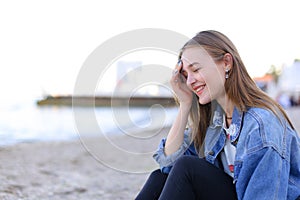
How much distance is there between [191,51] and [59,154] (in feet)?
12.8

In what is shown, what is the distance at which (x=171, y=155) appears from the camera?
167 centimetres

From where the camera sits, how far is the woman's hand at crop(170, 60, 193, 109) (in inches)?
65.4

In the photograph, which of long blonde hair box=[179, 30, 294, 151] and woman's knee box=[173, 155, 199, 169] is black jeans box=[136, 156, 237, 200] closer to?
woman's knee box=[173, 155, 199, 169]

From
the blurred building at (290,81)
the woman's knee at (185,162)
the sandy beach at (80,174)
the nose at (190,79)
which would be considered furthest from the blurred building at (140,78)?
the blurred building at (290,81)

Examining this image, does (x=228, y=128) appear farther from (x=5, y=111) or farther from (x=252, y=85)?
(x=5, y=111)

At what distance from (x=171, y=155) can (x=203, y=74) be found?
43 centimetres

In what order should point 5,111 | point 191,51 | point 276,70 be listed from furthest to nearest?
point 276,70, point 5,111, point 191,51

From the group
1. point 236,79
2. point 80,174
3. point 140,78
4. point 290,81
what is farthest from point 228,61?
point 290,81

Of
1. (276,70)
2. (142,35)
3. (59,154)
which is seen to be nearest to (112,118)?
(142,35)

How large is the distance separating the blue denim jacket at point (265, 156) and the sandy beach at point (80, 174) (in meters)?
0.80

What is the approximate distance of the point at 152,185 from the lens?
64.1 inches

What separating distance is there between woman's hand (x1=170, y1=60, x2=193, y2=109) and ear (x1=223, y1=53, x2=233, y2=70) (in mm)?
272

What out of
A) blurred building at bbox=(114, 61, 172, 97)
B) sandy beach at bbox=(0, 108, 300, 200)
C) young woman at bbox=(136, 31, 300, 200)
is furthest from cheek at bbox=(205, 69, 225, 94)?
sandy beach at bbox=(0, 108, 300, 200)

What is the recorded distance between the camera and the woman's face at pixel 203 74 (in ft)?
4.72
